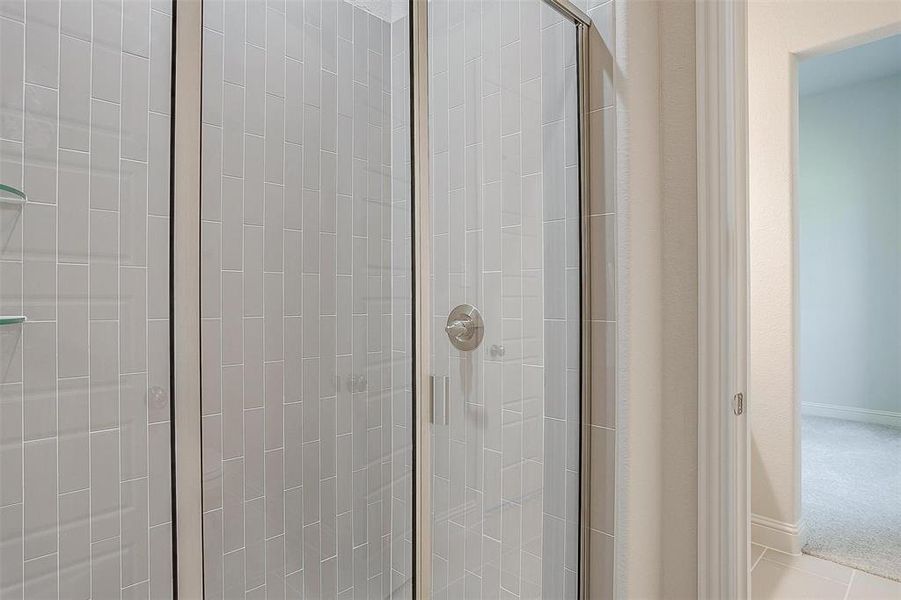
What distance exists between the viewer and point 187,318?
0.68 m

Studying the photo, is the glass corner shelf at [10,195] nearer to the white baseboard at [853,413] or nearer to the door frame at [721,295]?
the door frame at [721,295]

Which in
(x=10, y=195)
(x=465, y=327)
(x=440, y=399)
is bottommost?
(x=440, y=399)

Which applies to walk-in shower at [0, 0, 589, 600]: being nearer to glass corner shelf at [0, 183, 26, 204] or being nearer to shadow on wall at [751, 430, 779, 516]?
glass corner shelf at [0, 183, 26, 204]

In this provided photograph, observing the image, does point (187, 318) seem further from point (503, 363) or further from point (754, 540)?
point (754, 540)

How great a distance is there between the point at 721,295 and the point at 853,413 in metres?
4.34

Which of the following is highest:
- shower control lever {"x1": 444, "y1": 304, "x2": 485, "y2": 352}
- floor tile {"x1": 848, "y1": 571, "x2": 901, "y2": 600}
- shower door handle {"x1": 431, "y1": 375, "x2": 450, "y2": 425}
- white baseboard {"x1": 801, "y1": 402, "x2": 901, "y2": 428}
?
shower control lever {"x1": 444, "y1": 304, "x2": 485, "y2": 352}

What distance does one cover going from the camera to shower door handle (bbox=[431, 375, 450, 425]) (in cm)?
98

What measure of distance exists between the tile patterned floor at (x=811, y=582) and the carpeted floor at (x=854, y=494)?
79 millimetres

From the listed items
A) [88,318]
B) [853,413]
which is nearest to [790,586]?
[88,318]

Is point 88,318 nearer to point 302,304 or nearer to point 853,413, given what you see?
point 302,304

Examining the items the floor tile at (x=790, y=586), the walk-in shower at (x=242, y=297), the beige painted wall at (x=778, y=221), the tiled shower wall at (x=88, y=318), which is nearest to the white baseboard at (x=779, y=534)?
the beige painted wall at (x=778, y=221)

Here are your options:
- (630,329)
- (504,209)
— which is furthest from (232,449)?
(630,329)

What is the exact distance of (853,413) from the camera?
4.52 meters

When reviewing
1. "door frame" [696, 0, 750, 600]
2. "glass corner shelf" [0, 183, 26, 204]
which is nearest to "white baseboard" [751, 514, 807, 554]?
"door frame" [696, 0, 750, 600]
